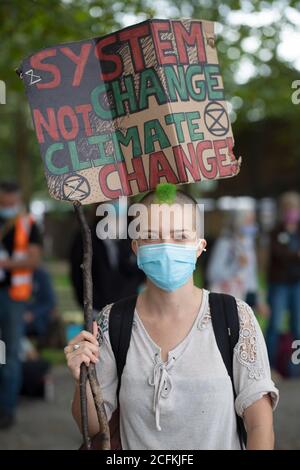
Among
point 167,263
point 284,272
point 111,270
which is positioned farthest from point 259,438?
point 284,272

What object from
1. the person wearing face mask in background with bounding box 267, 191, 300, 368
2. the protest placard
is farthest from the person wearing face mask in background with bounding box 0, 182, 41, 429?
the protest placard

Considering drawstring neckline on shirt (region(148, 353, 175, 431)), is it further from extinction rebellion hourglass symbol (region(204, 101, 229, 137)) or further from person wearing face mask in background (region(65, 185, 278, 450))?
extinction rebellion hourglass symbol (region(204, 101, 229, 137))

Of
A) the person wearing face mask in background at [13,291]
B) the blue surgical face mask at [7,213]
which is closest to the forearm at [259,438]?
the person wearing face mask in background at [13,291]

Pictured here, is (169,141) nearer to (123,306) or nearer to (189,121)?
(189,121)

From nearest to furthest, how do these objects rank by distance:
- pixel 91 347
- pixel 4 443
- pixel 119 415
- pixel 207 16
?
pixel 91 347
pixel 119 415
pixel 4 443
pixel 207 16

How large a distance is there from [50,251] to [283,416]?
30950 millimetres

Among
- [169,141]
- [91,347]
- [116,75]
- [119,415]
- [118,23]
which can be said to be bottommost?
[119,415]

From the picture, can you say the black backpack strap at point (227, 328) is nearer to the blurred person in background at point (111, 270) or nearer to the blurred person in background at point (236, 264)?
the blurred person in background at point (111, 270)

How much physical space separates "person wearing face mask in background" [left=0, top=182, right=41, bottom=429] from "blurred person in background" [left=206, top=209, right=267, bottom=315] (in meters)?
2.60

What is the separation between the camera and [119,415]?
288cm

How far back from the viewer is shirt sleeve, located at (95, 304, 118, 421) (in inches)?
111

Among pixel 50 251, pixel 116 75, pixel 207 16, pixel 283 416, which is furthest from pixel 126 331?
pixel 50 251

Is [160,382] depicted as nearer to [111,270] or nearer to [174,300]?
[174,300]

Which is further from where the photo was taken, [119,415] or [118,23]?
[118,23]
